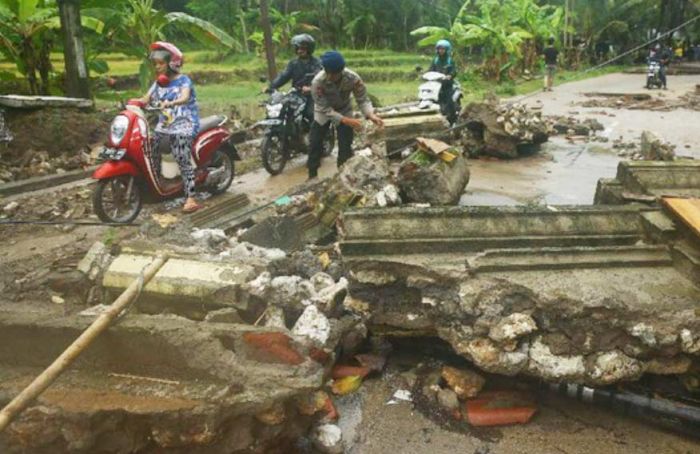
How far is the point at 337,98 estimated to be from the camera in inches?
250

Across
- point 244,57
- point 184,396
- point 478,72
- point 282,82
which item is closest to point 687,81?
point 478,72

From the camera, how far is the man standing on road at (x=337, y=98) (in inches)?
235

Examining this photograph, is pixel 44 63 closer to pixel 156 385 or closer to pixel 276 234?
pixel 276 234

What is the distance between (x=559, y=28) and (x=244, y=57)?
13.3 metres

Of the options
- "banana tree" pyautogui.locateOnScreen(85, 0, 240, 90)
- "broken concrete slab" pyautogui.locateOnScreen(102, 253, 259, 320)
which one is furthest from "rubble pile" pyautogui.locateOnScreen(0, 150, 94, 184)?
"broken concrete slab" pyautogui.locateOnScreen(102, 253, 259, 320)

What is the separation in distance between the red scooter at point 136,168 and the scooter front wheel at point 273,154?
1.03m

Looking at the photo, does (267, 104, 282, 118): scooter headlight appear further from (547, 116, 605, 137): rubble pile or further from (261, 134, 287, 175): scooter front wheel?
(547, 116, 605, 137): rubble pile

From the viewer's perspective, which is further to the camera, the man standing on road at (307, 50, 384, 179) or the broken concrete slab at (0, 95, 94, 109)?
Answer: the broken concrete slab at (0, 95, 94, 109)

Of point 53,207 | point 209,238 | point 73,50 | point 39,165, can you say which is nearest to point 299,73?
point 53,207

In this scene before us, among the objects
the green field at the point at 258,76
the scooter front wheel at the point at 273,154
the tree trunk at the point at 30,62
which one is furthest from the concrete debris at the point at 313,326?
the tree trunk at the point at 30,62

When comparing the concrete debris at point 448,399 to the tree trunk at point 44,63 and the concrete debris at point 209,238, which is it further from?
the tree trunk at point 44,63

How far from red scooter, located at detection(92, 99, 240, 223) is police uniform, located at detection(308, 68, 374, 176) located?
1.16 meters

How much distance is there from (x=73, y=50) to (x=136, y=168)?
4866mm

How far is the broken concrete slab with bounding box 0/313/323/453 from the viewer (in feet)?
7.67
